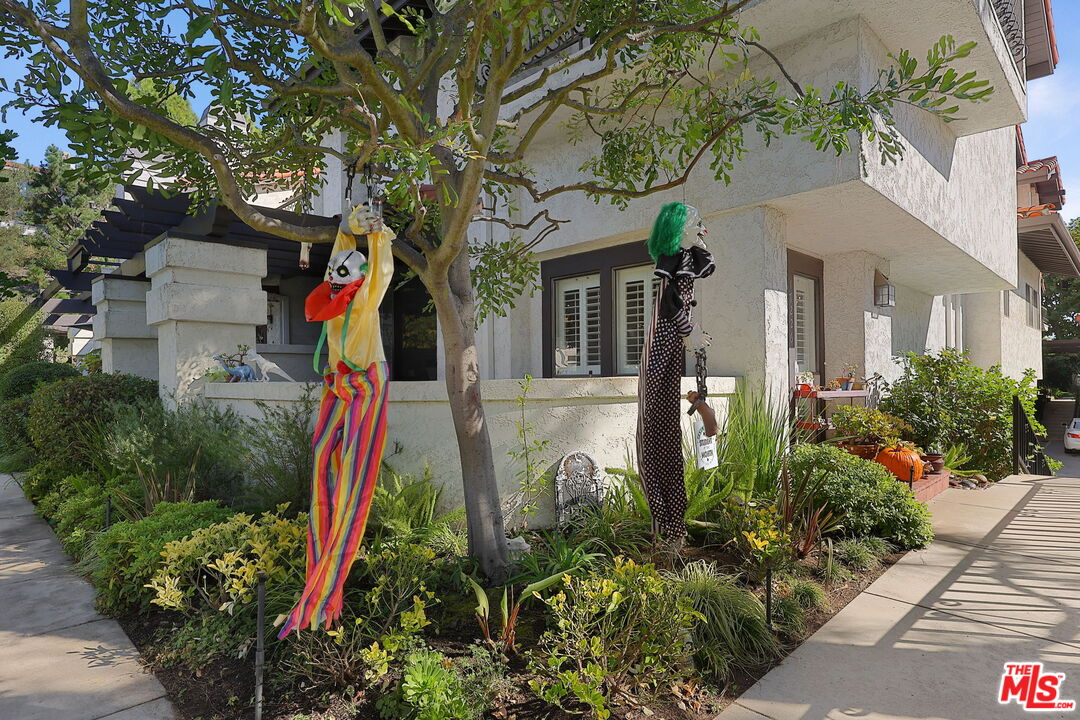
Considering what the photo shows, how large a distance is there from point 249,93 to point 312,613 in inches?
132

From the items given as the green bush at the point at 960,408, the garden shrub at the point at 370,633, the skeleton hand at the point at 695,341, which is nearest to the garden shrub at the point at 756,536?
the skeleton hand at the point at 695,341

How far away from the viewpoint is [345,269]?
9.75ft

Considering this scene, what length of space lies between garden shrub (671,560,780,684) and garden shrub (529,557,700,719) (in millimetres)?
235

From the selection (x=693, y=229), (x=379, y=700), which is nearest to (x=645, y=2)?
(x=693, y=229)

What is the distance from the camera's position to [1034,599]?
4.08 metres

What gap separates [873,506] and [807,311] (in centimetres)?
394

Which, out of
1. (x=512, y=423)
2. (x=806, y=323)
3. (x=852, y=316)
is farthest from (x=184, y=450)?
(x=852, y=316)

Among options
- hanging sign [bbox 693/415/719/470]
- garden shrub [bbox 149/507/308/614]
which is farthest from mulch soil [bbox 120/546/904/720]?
hanging sign [bbox 693/415/719/470]

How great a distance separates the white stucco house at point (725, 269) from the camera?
548 centimetres

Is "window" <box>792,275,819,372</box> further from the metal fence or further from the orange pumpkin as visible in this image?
the metal fence

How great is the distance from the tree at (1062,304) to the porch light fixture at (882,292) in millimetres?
25929

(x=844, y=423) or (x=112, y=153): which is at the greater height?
(x=112, y=153)

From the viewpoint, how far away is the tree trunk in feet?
12.5

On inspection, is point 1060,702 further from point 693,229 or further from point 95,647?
point 95,647
